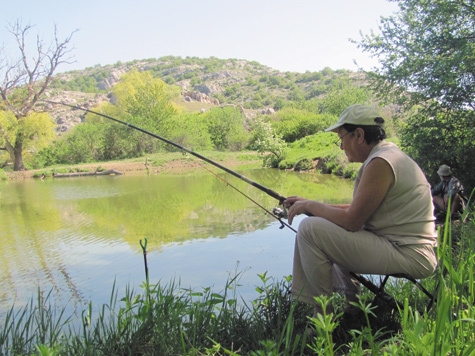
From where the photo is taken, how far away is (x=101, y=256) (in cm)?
600

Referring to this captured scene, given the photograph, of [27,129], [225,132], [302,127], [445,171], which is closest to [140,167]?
[27,129]

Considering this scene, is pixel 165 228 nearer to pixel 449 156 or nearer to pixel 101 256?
pixel 101 256

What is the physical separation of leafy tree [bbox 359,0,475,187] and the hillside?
281 ft

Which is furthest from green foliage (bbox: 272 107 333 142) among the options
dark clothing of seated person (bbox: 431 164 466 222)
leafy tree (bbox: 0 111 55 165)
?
dark clothing of seated person (bbox: 431 164 466 222)

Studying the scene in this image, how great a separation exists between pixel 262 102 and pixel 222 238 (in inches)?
4302

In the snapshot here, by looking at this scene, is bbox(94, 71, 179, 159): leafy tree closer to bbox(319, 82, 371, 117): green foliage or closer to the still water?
bbox(319, 82, 371, 117): green foliage

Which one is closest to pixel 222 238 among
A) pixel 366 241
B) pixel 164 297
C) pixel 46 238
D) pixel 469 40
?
pixel 46 238

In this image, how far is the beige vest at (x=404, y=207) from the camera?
209 cm

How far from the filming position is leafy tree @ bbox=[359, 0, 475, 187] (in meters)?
7.00

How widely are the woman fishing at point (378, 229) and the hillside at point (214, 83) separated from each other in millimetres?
92054

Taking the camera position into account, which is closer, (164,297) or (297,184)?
(164,297)

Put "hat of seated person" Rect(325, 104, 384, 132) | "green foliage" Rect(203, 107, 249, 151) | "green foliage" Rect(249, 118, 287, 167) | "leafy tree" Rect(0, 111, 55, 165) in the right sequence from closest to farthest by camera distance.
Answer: "hat of seated person" Rect(325, 104, 384, 132), "green foliage" Rect(249, 118, 287, 167), "leafy tree" Rect(0, 111, 55, 165), "green foliage" Rect(203, 107, 249, 151)

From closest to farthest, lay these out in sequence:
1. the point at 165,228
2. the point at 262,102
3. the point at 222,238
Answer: the point at 222,238 → the point at 165,228 → the point at 262,102

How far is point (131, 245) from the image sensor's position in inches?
262
